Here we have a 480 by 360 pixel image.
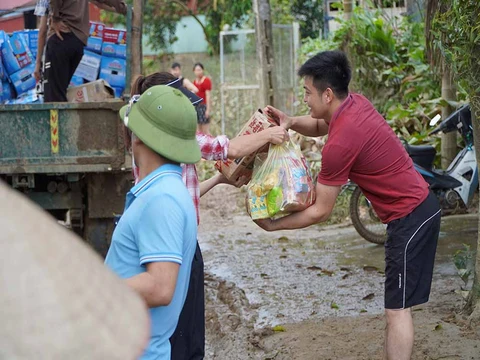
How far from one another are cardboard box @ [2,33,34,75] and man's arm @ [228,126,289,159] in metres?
4.40

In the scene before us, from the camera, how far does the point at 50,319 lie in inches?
38.4

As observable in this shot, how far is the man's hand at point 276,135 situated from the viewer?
4.17 meters

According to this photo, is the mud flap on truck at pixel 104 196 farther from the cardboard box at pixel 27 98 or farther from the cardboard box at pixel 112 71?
the cardboard box at pixel 112 71

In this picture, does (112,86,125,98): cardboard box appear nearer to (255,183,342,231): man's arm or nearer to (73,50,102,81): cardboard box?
(73,50,102,81): cardboard box

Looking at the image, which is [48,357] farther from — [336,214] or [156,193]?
[336,214]

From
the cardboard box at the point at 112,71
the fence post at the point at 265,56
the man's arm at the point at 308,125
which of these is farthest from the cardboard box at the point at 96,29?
the fence post at the point at 265,56

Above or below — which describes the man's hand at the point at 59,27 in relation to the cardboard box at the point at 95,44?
above

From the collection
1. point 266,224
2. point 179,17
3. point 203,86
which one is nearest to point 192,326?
point 266,224

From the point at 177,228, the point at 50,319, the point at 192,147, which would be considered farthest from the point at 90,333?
the point at 192,147

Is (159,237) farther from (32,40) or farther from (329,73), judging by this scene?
(32,40)

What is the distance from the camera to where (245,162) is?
14.2ft

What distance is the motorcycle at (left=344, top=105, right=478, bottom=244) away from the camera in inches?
341

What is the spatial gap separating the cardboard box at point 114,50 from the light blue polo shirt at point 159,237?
5395 mm

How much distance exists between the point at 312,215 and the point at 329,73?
0.79 m
